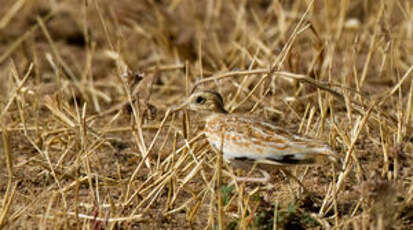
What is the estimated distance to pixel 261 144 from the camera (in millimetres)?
3348

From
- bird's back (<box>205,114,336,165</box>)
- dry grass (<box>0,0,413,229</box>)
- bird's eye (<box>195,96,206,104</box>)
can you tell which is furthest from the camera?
bird's eye (<box>195,96,206,104</box>)

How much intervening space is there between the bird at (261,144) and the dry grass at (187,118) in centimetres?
13

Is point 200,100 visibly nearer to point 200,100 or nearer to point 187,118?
point 200,100

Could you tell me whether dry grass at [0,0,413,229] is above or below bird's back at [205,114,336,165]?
below

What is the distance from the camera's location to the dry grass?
3.46 meters

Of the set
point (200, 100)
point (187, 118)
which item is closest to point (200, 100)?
point (200, 100)

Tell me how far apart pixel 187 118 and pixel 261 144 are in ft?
2.81

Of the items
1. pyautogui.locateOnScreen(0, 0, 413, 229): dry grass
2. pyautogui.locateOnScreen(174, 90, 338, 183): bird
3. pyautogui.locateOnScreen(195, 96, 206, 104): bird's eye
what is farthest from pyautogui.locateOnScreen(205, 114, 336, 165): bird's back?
pyautogui.locateOnScreen(195, 96, 206, 104): bird's eye

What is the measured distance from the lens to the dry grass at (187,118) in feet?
11.3

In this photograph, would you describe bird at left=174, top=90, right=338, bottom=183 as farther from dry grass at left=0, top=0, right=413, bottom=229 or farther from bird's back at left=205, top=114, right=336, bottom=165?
dry grass at left=0, top=0, right=413, bottom=229

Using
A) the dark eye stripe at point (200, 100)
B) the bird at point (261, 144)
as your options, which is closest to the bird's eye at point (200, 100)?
the dark eye stripe at point (200, 100)

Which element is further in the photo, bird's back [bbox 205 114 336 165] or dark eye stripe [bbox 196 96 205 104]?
dark eye stripe [bbox 196 96 205 104]

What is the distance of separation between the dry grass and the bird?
0.43 ft

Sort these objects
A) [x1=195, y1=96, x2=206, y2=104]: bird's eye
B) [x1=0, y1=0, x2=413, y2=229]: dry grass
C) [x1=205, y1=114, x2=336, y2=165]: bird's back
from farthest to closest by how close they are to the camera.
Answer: [x1=195, y1=96, x2=206, y2=104]: bird's eye < [x1=0, y1=0, x2=413, y2=229]: dry grass < [x1=205, y1=114, x2=336, y2=165]: bird's back
